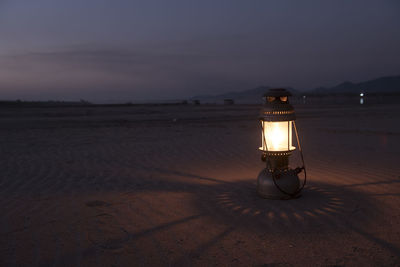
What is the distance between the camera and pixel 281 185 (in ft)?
15.6

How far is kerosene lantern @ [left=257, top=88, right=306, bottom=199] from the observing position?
4730 mm

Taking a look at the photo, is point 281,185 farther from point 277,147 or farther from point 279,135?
point 279,135

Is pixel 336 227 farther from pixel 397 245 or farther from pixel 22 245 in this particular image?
pixel 22 245

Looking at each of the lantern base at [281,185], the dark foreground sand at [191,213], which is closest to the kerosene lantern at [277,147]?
the lantern base at [281,185]

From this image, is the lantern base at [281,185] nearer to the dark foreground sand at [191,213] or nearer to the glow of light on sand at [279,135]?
the dark foreground sand at [191,213]

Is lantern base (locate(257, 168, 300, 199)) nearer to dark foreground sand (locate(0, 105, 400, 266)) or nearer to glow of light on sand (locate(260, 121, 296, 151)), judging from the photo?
dark foreground sand (locate(0, 105, 400, 266))

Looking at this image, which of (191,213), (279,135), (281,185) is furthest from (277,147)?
(191,213)

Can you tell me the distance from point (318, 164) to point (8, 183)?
6479 millimetres

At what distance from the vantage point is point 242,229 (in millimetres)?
3805

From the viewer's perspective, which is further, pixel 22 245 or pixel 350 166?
pixel 350 166

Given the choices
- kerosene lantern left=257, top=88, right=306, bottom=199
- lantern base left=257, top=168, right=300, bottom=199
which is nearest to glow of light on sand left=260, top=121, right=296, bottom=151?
kerosene lantern left=257, top=88, right=306, bottom=199

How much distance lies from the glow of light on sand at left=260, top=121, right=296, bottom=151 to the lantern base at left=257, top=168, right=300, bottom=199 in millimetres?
376

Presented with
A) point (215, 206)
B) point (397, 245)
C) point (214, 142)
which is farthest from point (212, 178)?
point (214, 142)

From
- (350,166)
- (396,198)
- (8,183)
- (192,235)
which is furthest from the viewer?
(350,166)
